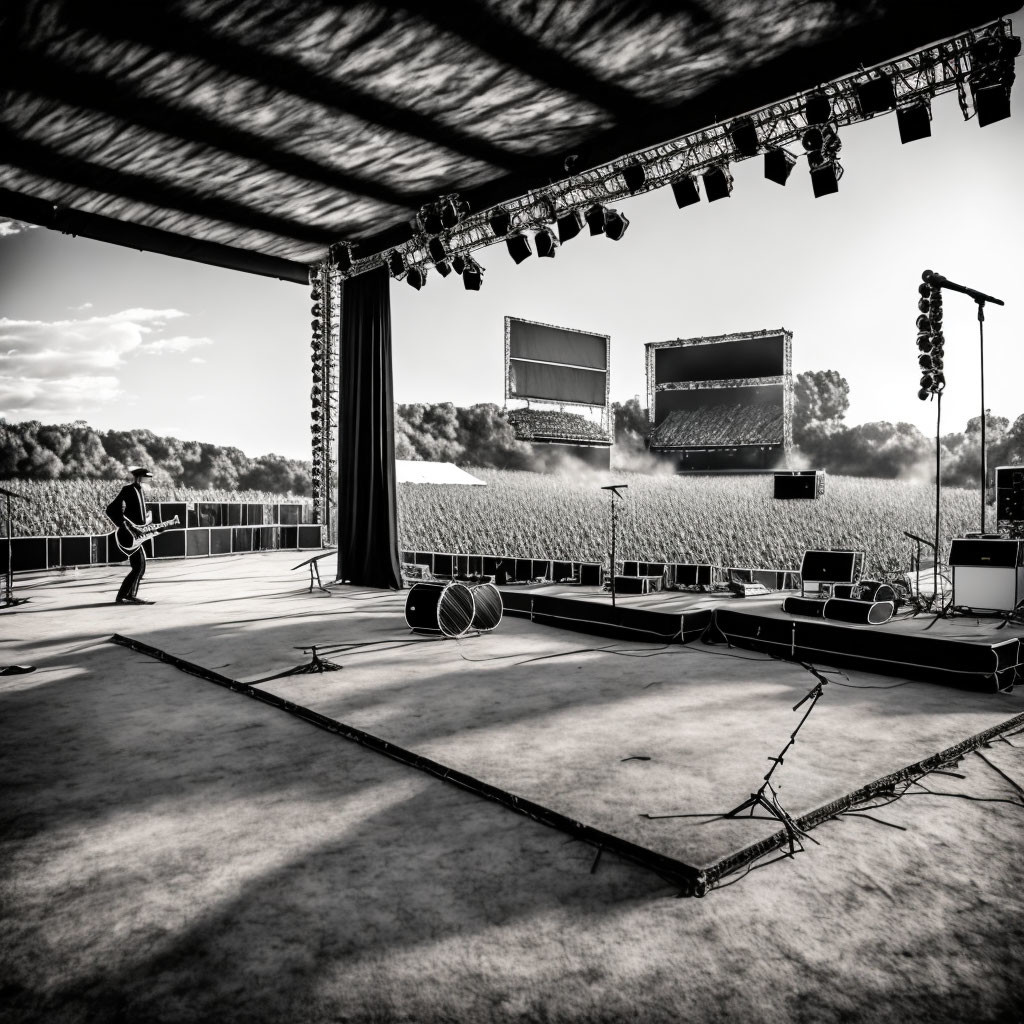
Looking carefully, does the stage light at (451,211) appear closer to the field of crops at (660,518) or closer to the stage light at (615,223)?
the stage light at (615,223)

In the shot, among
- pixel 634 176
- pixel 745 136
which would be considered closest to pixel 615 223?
pixel 634 176

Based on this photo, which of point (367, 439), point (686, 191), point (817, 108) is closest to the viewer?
point (817, 108)

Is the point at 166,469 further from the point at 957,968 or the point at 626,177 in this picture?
the point at 957,968

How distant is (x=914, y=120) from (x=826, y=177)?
0.77 meters

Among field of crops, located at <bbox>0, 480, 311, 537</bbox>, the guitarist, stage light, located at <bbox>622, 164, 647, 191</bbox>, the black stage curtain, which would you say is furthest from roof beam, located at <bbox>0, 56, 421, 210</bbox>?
field of crops, located at <bbox>0, 480, 311, 537</bbox>

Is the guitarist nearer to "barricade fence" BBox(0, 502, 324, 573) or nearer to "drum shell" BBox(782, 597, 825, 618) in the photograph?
"barricade fence" BBox(0, 502, 324, 573)

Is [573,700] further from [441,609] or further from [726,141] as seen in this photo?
[726,141]

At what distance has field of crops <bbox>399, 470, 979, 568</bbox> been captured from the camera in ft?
36.2

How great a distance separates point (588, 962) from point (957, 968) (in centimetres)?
94

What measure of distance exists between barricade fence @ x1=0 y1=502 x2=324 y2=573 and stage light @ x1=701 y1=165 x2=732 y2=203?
914cm

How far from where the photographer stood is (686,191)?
691cm

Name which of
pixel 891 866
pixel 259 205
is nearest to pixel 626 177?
pixel 259 205

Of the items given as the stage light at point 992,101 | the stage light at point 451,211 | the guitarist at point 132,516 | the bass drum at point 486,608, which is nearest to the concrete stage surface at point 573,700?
the bass drum at point 486,608

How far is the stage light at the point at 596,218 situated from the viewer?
7422mm
